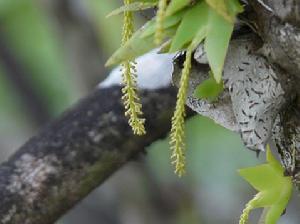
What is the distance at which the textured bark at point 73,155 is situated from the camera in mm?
1380

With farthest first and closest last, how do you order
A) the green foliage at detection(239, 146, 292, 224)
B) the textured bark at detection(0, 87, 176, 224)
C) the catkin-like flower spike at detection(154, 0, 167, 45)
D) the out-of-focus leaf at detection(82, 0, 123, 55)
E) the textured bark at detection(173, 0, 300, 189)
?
the out-of-focus leaf at detection(82, 0, 123, 55) < the textured bark at detection(0, 87, 176, 224) < the green foliage at detection(239, 146, 292, 224) < the textured bark at detection(173, 0, 300, 189) < the catkin-like flower spike at detection(154, 0, 167, 45)

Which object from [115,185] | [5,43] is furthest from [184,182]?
[5,43]

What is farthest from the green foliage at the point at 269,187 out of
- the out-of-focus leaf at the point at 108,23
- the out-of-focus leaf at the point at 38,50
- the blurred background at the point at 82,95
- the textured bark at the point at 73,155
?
the out-of-focus leaf at the point at 38,50

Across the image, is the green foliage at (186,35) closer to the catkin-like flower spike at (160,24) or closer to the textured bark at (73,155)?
the catkin-like flower spike at (160,24)

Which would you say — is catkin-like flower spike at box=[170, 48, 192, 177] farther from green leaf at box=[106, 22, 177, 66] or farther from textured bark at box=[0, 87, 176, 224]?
textured bark at box=[0, 87, 176, 224]

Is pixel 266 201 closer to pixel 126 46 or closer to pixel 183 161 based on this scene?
pixel 183 161

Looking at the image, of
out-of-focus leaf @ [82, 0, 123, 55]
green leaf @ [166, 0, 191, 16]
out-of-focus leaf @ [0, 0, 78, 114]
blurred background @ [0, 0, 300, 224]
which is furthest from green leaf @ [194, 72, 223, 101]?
out-of-focus leaf @ [0, 0, 78, 114]

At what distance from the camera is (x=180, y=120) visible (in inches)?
34.4

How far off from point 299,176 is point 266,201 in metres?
0.05

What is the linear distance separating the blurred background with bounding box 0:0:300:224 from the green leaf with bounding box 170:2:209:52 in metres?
1.33

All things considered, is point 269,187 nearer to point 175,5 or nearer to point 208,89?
point 208,89

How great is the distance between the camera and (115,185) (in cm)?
261

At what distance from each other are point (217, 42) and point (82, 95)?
180cm

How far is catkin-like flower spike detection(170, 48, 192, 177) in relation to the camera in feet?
2.79
